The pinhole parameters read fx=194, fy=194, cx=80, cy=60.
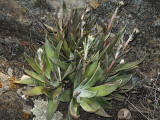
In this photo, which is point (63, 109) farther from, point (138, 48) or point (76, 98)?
point (138, 48)

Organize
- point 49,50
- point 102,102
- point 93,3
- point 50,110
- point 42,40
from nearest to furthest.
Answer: point 50,110, point 102,102, point 49,50, point 42,40, point 93,3

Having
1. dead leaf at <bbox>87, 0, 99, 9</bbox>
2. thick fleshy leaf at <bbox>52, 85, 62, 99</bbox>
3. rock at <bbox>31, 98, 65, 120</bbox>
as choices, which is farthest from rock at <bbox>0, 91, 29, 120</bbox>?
dead leaf at <bbox>87, 0, 99, 9</bbox>

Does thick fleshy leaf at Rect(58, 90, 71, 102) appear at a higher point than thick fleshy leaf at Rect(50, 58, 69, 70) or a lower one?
lower

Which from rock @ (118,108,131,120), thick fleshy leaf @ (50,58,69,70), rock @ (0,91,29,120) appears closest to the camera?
rock @ (0,91,29,120)

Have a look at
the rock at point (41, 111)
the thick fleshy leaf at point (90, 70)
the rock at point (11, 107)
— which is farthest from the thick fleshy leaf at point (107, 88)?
the rock at point (11, 107)

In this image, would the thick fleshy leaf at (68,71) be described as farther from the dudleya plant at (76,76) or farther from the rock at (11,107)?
the rock at (11,107)

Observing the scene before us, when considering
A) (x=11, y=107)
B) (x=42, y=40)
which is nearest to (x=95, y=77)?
(x=11, y=107)

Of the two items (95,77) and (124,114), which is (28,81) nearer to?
(95,77)

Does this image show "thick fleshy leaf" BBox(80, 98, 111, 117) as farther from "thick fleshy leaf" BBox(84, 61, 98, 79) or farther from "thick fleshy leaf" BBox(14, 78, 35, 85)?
Answer: "thick fleshy leaf" BBox(14, 78, 35, 85)
